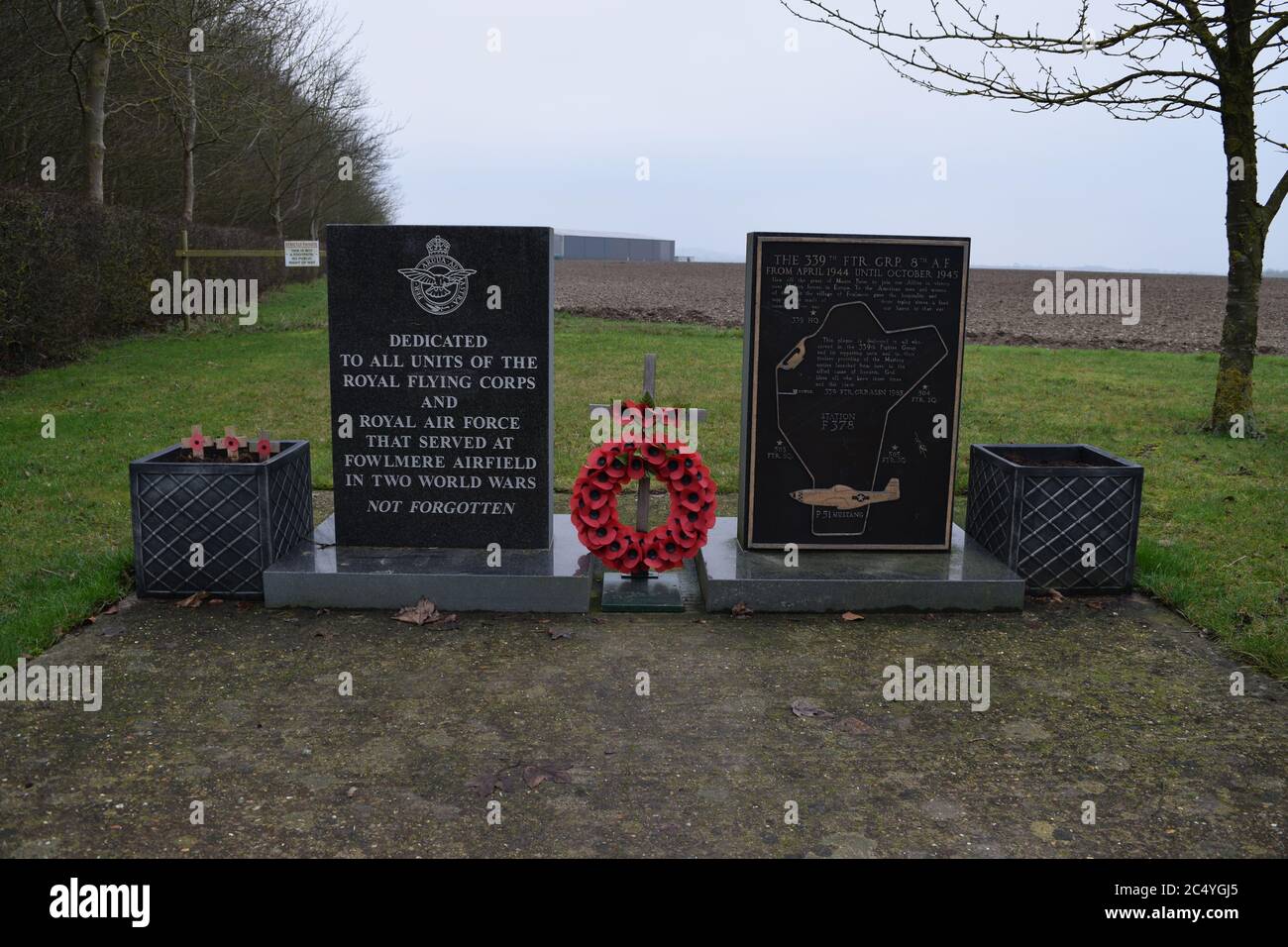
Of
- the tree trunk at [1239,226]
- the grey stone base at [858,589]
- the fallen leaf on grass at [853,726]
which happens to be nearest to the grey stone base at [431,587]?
the grey stone base at [858,589]

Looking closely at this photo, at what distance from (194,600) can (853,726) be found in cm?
345

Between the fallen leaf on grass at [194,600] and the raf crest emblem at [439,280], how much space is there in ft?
6.32

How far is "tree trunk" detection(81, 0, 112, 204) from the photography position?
16.5 meters

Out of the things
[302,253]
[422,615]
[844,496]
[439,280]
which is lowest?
Answer: [422,615]

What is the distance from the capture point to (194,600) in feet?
18.6

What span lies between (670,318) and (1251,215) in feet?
54.1

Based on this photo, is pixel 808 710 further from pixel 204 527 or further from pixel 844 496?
pixel 204 527

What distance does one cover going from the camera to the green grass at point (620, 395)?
595cm

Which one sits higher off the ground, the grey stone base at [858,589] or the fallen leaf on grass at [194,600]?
the grey stone base at [858,589]

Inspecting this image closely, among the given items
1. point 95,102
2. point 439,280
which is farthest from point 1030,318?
point 439,280

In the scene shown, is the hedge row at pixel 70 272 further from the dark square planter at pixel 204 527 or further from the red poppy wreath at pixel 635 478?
the red poppy wreath at pixel 635 478

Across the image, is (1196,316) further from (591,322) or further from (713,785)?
(713,785)

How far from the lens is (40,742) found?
4.09 metres

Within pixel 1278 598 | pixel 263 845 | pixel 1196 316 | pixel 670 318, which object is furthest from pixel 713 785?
pixel 1196 316
